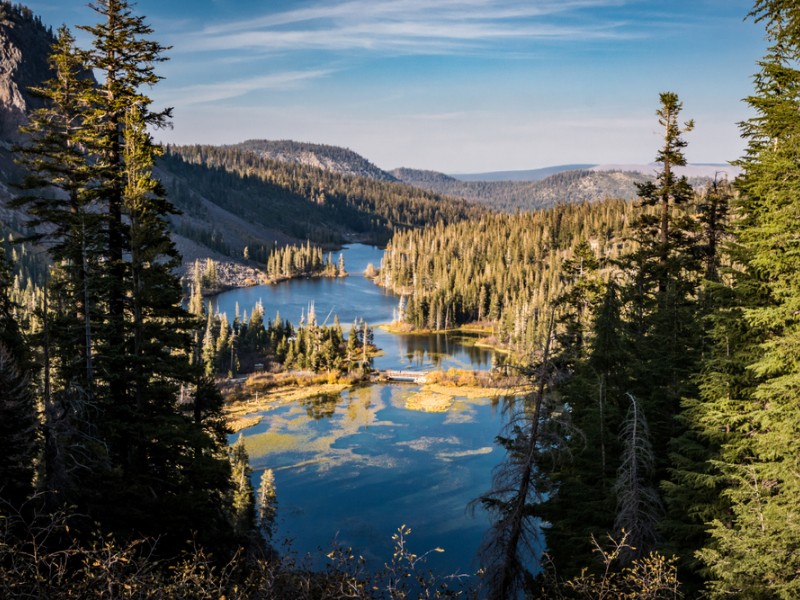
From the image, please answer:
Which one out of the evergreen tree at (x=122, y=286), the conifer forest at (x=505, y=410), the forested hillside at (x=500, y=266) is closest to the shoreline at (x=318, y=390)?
the forested hillside at (x=500, y=266)

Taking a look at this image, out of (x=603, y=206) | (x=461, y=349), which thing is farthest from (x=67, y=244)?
(x=603, y=206)

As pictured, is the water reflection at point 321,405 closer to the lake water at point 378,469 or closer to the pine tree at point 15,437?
the lake water at point 378,469

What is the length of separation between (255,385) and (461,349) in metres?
39.5

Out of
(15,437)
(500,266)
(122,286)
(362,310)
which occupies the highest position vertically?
(122,286)

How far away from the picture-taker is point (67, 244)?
60.1 ft

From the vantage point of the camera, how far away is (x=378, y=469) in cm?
4872

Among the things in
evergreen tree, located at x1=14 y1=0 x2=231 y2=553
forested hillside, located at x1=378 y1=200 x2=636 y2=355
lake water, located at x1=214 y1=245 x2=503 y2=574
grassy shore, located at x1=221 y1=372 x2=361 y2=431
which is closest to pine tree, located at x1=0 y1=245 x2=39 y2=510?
evergreen tree, located at x1=14 y1=0 x2=231 y2=553

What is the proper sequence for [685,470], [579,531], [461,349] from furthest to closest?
[461,349] → [579,531] → [685,470]

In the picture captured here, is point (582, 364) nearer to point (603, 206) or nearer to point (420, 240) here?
point (603, 206)

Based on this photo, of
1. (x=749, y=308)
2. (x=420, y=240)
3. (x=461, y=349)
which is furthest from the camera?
(x=420, y=240)

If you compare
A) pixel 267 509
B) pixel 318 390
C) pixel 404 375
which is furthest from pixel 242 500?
pixel 404 375

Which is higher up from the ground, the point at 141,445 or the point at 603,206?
the point at 603,206

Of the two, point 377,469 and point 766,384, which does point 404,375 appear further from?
point 766,384

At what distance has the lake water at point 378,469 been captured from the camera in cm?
3816
